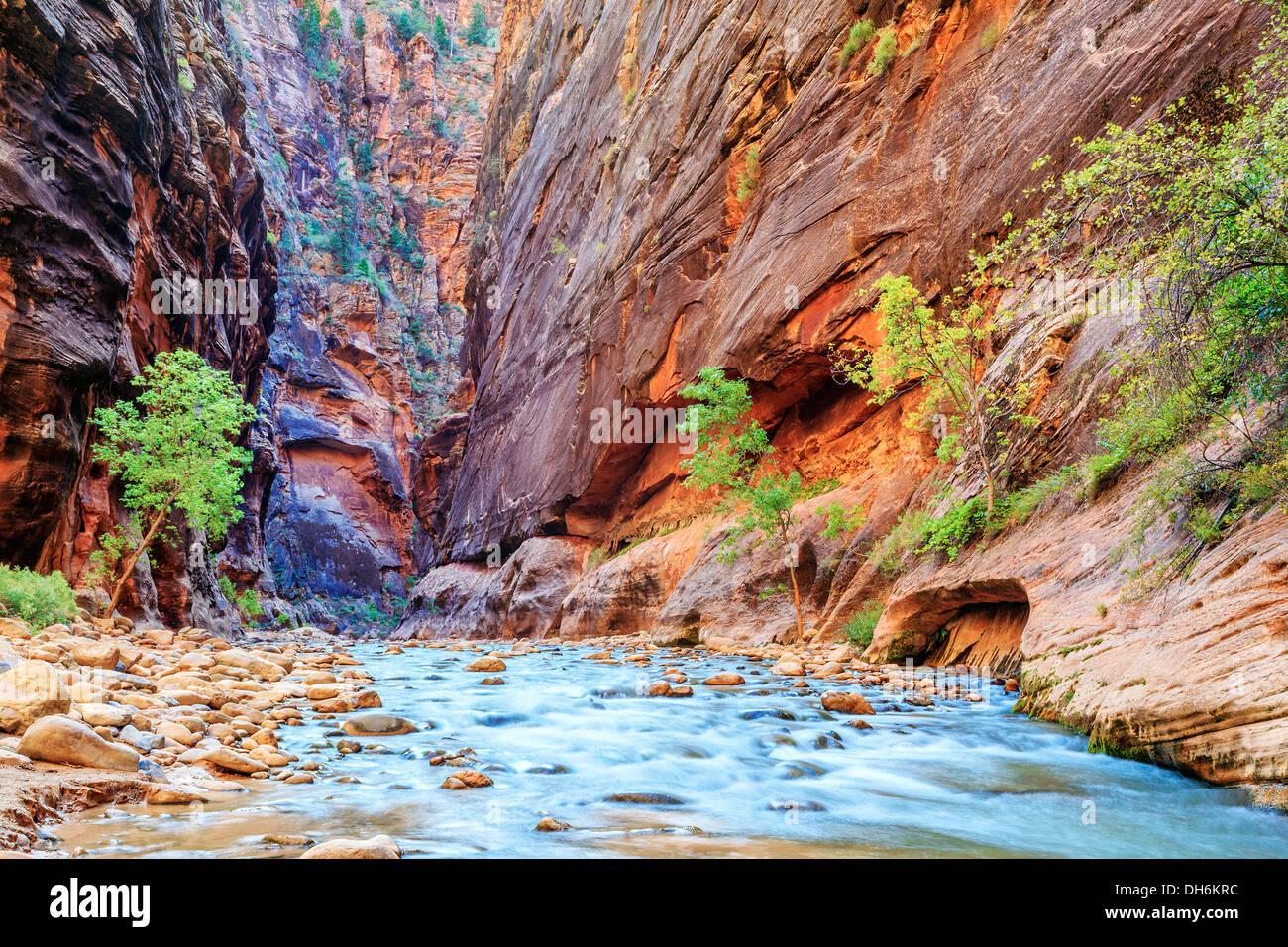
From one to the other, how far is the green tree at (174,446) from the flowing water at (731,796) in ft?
45.3

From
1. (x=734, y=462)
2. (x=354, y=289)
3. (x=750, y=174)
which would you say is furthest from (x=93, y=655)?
(x=354, y=289)

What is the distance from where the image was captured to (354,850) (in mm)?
3455

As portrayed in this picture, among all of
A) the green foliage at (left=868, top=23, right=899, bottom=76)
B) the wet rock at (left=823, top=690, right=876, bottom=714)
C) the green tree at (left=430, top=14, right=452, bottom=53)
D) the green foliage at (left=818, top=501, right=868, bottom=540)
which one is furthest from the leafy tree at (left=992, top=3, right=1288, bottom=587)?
Answer: the green tree at (left=430, top=14, right=452, bottom=53)

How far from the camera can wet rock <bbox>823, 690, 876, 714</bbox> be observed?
858cm

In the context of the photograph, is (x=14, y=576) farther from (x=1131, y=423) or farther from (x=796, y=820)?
(x=1131, y=423)

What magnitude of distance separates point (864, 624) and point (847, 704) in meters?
5.46

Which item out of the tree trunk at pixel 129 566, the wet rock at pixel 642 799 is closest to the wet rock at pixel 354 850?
the wet rock at pixel 642 799

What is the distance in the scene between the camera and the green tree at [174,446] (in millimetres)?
18453

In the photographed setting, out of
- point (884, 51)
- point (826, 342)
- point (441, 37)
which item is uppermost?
point (441, 37)

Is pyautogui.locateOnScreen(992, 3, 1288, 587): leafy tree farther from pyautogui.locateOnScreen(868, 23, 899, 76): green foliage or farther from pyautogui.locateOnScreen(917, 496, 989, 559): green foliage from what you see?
pyautogui.locateOnScreen(868, 23, 899, 76): green foliage

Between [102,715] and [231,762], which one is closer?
[231,762]

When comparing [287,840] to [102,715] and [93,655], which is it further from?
[93,655]

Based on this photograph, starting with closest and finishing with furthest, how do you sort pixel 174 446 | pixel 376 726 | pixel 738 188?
pixel 376 726 < pixel 174 446 < pixel 738 188

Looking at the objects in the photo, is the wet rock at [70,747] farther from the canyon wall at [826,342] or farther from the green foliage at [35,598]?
the green foliage at [35,598]
